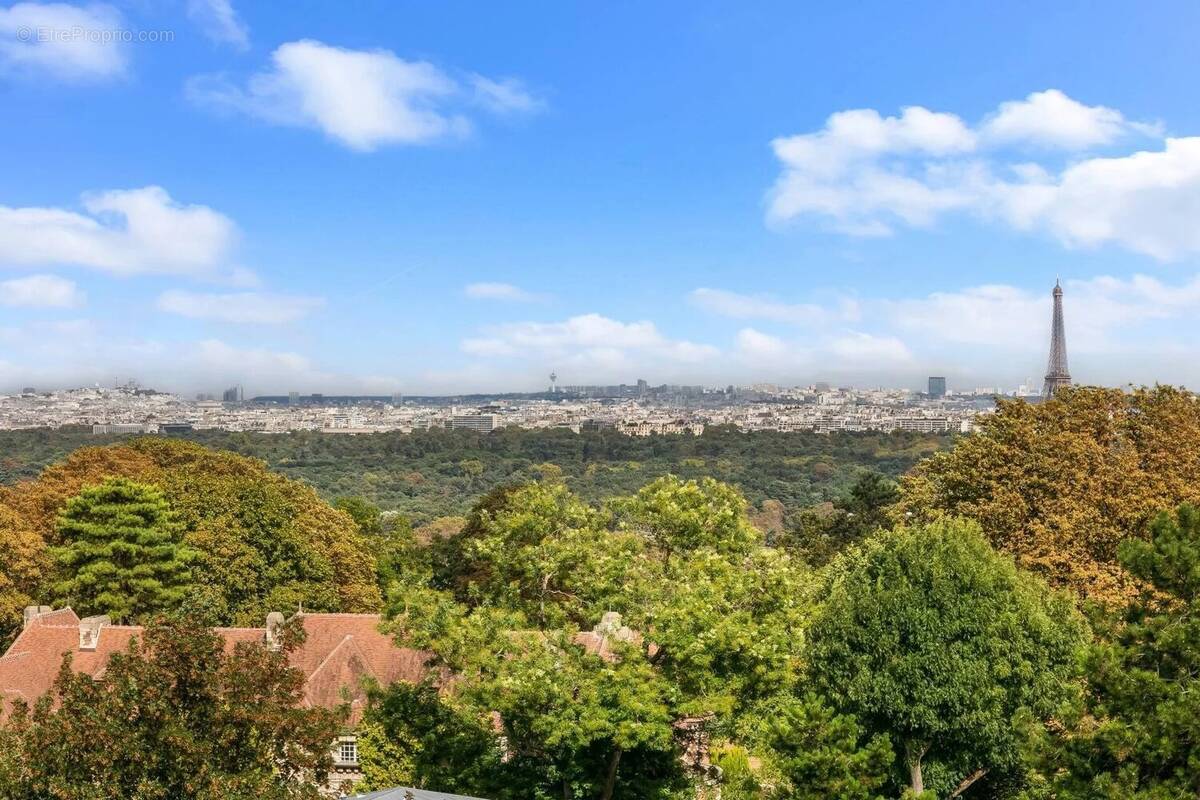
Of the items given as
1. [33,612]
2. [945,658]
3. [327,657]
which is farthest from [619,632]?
[33,612]

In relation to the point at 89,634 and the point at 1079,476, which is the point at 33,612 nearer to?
the point at 89,634

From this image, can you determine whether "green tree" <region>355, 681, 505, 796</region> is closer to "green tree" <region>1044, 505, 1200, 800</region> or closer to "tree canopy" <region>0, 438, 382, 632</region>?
"green tree" <region>1044, 505, 1200, 800</region>

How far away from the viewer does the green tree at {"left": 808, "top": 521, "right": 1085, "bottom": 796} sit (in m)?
17.3

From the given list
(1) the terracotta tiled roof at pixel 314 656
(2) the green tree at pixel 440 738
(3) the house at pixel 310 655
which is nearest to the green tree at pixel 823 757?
(2) the green tree at pixel 440 738

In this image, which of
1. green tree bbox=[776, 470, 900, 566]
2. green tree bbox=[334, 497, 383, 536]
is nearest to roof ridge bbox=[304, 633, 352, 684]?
green tree bbox=[334, 497, 383, 536]

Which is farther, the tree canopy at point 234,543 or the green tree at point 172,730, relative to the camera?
the tree canopy at point 234,543

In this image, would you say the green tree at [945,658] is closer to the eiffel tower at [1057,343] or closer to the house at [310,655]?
the house at [310,655]

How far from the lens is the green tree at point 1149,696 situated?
11.1m

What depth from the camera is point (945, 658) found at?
1730 cm

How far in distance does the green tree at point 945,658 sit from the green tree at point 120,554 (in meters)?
21.9

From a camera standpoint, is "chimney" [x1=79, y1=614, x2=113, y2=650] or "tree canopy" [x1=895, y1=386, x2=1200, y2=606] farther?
"chimney" [x1=79, y1=614, x2=113, y2=650]

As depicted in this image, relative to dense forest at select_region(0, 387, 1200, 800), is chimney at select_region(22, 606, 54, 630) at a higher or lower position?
lower

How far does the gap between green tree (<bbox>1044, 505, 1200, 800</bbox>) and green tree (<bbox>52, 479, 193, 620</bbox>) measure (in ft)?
88.2

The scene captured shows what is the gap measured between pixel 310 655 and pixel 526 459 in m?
117
